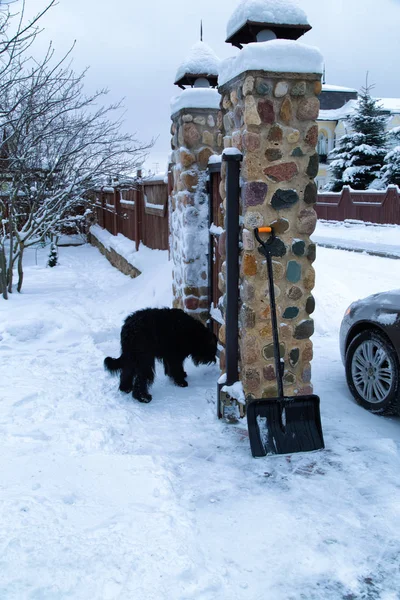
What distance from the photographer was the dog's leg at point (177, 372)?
15.8 feet

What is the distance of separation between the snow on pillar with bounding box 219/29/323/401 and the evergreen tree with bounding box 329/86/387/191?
25.2 m

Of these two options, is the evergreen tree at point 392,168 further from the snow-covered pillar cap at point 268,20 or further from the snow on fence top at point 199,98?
the snow-covered pillar cap at point 268,20

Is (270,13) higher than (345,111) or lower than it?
lower

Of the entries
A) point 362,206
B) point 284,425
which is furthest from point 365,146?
point 284,425

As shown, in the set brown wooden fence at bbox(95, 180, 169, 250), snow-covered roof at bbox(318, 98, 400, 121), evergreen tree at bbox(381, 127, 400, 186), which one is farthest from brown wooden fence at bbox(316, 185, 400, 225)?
snow-covered roof at bbox(318, 98, 400, 121)

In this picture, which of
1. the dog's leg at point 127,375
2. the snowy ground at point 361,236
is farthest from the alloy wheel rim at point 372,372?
the snowy ground at point 361,236

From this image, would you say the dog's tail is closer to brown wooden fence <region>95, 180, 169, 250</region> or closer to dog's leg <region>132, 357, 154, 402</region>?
dog's leg <region>132, 357, 154, 402</region>

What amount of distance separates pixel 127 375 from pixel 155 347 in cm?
34

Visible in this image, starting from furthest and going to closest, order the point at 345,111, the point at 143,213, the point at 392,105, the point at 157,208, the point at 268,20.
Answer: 1. the point at 392,105
2. the point at 345,111
3. the point at 143,213
4. the point at 157,208
5. the point at 268,20

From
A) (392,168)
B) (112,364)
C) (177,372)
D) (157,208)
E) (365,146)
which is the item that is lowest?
(177,372)

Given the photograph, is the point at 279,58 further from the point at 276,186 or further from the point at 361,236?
the point at 361,236

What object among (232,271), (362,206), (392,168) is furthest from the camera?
(392,168)

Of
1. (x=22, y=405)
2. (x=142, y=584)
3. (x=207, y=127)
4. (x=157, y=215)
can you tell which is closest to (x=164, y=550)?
(x=142, y=584)

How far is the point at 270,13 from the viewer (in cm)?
375
